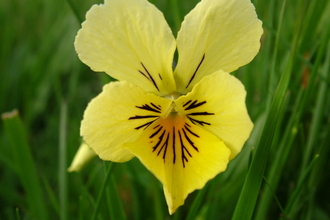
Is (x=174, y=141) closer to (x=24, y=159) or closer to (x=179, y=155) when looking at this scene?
(x=179, y=155)

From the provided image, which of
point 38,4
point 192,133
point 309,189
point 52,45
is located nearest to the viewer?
point 192,133

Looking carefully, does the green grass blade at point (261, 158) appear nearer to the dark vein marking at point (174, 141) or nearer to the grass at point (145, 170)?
the grass at point (145, 170)

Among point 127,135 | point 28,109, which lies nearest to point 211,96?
point 127,135

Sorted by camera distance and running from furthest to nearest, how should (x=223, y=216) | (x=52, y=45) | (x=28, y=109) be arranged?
(x=52, y=45) < (x=28, y=109) < (x=223, y=216)

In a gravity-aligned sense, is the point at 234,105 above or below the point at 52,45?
above

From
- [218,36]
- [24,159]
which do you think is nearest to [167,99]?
[218,36]

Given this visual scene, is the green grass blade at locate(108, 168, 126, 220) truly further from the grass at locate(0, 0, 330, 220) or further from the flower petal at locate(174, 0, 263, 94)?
the flower petal at locate(174, 0, 263, 94)

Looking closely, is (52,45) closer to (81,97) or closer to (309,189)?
(81,97)
